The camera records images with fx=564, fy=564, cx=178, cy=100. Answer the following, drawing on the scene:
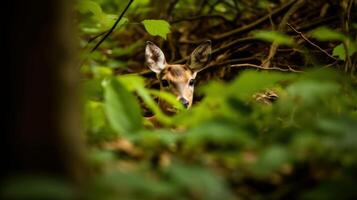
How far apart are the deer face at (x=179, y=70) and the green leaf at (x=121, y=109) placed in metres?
3.17

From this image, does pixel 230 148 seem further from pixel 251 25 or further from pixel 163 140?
pixel 251 25

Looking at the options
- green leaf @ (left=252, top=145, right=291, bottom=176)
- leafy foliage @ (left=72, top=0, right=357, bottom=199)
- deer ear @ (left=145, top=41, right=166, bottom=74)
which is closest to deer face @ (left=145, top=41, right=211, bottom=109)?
deer ear @ (left=145, top=41, right=166, bottom=74)

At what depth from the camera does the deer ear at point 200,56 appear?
5469mm

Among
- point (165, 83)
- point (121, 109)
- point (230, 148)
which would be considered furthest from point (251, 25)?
point (230, 148)

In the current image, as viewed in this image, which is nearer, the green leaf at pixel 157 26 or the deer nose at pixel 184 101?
the green leaf at pixel 157 26

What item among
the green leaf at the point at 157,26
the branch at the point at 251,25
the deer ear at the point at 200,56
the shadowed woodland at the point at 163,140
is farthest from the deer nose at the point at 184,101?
the shadowed woodland at the point at 163,140

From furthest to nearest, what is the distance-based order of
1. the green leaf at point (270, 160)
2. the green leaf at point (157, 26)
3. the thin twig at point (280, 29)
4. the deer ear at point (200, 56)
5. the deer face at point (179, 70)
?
the deer ear at point (200, 56)
the deer face at point (179, 70)
the thin twig at point (280, 29)
the green leaf at point (157, 26)
the green leaf at point (270, 160)

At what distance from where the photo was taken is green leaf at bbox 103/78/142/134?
1.97m

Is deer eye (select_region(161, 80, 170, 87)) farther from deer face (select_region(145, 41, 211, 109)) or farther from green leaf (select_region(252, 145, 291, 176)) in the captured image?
green leaf (select_region(252, 145, 291, 176))

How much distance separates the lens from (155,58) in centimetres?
→ 566

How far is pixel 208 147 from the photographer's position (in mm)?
1835

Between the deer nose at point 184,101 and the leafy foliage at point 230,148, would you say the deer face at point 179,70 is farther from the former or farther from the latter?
the leafy foliage at point 230,148

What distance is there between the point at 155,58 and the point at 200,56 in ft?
1.51

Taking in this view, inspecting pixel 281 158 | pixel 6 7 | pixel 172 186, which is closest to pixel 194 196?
pixel 172 186
